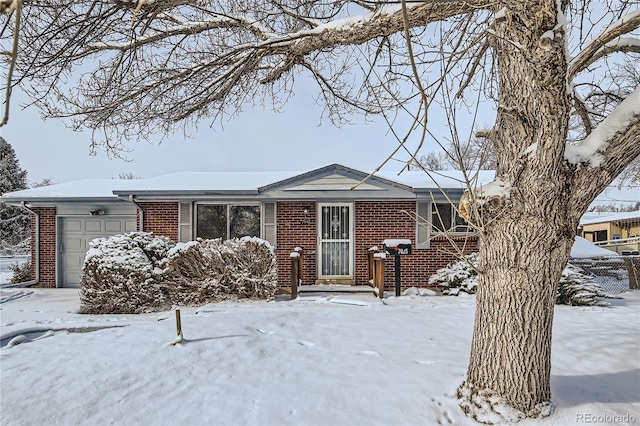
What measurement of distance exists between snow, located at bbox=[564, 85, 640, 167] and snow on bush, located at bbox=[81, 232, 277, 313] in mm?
6391

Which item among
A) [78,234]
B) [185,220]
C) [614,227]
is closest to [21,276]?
[78,234]

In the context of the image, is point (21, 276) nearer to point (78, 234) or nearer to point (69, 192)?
point (78, 234)

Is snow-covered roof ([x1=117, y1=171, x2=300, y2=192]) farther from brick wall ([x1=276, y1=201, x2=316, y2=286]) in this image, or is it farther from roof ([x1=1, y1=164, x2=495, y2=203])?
brick wall ([x1=276, y1=201, x2=316, y2=286])

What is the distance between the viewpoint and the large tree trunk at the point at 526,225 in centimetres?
269

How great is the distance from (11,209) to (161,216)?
21535 millimetres

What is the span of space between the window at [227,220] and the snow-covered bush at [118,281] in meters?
2.61

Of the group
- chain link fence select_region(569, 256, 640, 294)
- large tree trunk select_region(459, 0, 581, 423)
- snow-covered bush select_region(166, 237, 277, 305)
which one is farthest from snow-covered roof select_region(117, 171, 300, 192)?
chain link fence select_region(569, 256, 640, 294)

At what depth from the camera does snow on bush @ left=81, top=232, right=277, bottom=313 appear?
7285 millimetres

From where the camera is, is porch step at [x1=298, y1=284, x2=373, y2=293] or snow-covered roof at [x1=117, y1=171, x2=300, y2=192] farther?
snow-covered roof at [x1=117, y1=171, x2=300, y2=192]

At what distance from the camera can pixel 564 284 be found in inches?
312

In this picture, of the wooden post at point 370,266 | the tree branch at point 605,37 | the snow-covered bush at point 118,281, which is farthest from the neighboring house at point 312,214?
the tree branch at point 605,37

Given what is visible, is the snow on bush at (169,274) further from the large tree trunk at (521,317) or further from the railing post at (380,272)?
the large tree trunk at (521,317)

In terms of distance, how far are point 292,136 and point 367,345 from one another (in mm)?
13685

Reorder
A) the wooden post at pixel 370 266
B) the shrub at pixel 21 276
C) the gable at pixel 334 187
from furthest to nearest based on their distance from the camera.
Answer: the shrub at pixel 21 276 → the wooden post at pixel 370 266 → the gable at pixel 334 187
